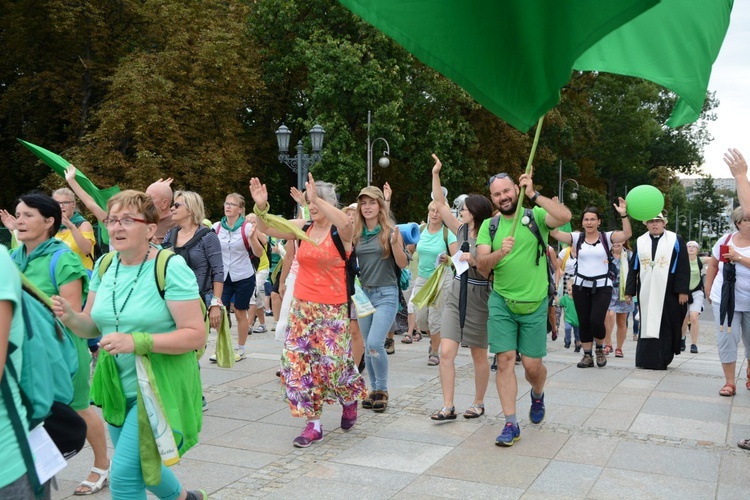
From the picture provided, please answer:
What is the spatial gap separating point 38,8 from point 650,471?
27.0m

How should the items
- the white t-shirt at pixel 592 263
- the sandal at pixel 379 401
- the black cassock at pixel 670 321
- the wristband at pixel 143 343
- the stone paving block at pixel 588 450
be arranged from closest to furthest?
the wristband at pixel 143 343, the stone paving block at pixel 588 450, the sandal at pixel 379 401, the black cassock at pixel 670 321, the white t-shirt at pixel 592 263

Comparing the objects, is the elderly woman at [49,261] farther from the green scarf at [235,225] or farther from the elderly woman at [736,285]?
the elderly woman at [736,285]

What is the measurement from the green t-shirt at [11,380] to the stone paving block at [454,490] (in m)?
2.74

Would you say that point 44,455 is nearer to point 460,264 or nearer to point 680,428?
point 460,264

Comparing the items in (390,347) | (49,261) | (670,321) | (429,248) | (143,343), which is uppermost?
(49,261)

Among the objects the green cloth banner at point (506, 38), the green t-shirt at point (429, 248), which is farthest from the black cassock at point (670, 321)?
the green cloth banner at point (506, 38)

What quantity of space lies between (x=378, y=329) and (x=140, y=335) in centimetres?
374

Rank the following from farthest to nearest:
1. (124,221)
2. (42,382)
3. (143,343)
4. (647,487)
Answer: (647,487) → (124,221) → (143,343) → (42,382)

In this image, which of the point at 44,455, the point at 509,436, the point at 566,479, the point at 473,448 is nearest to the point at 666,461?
the point at 566,479

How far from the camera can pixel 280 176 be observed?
34250mm

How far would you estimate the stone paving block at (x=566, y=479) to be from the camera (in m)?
4.99

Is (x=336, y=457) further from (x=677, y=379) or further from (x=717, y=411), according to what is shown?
(x=677, y=379)

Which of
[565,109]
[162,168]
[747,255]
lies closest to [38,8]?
[162,168]

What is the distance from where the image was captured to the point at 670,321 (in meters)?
9.95
